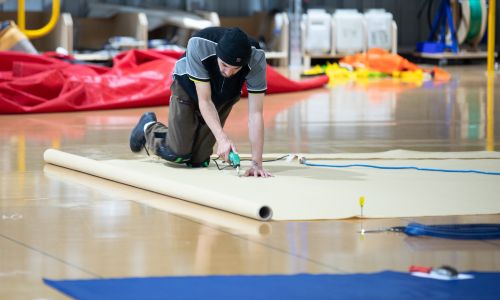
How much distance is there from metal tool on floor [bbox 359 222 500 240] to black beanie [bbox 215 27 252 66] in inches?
47.3

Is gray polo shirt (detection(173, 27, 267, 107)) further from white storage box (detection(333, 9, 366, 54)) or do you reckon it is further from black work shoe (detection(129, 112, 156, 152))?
white storage box (detection(333, 9, 366, 54))

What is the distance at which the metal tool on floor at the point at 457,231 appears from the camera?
384 cm

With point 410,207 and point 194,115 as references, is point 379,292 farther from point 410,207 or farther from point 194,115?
point 194,115

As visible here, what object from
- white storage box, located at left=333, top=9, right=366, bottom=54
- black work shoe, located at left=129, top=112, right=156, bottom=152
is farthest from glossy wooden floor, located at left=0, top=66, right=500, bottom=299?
white storage box, located at left=333, top=9, right=366, bottom=54

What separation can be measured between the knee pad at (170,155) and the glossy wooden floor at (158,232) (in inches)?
18.8

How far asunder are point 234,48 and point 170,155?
1.11m

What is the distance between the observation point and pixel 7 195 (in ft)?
15.9

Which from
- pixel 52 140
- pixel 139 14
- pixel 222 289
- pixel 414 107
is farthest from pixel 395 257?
pixel 139 14

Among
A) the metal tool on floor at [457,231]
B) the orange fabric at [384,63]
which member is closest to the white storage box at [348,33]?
the orange fabric at [384,63]

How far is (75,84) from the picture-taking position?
9.15 metres

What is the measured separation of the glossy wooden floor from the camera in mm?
3418

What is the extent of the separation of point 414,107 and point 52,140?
3802 mm

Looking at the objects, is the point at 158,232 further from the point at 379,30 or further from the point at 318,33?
the point at 379,30

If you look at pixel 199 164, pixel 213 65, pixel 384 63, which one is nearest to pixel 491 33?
pixel 384 63
